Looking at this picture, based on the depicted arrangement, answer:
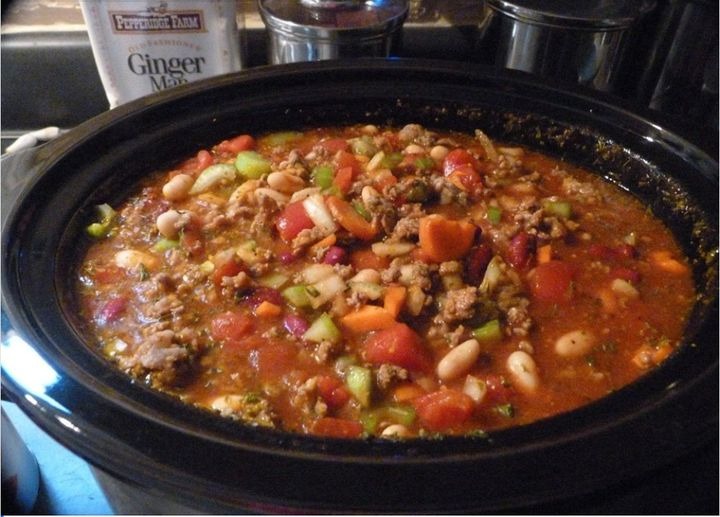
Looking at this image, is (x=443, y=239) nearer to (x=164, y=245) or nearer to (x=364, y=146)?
(x=364, y=146)

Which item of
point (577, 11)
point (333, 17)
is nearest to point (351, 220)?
point (333, 17)

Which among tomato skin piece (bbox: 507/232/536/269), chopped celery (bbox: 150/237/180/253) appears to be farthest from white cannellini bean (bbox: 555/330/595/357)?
chopped celery (bbox: 150/237/180/253)

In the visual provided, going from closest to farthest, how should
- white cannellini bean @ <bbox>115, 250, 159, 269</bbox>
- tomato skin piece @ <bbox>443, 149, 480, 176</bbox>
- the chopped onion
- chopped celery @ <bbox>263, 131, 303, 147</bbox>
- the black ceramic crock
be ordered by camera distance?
the black ceramic crock, the chopped onion, white cannellini bean @ <bbox>115, 250, 159, 269</bbox>, tomato skin piece @ <bbox>443, 149, 480, 176</bbox>, chopped celery @ <bbox>263, 131, 303, 147</bbox>

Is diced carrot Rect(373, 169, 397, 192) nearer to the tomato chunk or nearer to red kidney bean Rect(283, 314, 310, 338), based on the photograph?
the tomato chunk

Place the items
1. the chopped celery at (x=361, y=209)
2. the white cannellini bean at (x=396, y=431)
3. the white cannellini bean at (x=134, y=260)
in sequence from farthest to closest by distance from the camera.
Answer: the chopped celery at (x=361, y=209), the white cannellini bean at (x=134, y=260), the white cannellini bean at (x=396, y=431)

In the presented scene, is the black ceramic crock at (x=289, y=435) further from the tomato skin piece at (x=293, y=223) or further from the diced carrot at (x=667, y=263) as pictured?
the tomato skin piece at (x=293, y=223)

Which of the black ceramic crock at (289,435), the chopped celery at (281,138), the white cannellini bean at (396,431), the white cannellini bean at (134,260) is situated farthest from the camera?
the chopped celery at (281,138)

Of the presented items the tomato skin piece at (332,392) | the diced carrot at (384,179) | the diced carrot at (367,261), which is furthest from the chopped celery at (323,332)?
the diced carrot at (384,179)
